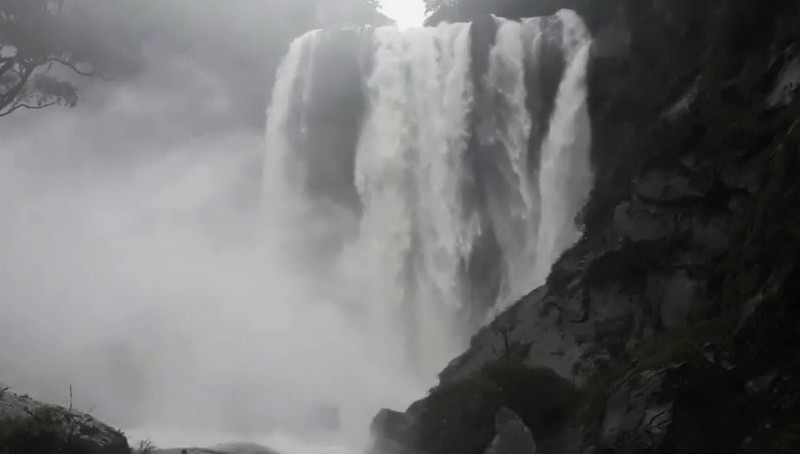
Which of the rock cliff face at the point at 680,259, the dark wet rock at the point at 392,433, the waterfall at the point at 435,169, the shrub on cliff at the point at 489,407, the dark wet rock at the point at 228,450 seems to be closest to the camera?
the rock cliff face at the point at 680,259

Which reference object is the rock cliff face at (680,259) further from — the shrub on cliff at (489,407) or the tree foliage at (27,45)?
the tree foliage at (27,45)

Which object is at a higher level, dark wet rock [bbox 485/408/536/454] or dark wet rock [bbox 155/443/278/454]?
dark wet rock [bbox 155/443/278/454]

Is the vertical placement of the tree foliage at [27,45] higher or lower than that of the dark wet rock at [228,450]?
higher

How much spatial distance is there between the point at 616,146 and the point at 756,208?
1224 cm

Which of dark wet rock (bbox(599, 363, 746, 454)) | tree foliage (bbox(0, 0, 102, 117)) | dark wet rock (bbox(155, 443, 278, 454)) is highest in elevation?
tree foliage (bbox(0, 0, 102, 117))

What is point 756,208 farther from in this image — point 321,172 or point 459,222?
point 321,172

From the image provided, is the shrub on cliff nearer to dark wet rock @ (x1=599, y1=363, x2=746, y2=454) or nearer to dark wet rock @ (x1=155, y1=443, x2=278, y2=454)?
dark wet rock @ (x1=599, y1=363, x2=746, y2=454)

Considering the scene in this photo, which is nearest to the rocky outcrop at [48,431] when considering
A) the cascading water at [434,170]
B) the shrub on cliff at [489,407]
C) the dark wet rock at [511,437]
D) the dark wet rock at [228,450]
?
the dark wet rock at [228,450]

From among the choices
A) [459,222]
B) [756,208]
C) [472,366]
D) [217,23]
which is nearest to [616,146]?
[459,222]

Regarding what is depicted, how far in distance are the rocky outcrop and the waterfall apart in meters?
14.0

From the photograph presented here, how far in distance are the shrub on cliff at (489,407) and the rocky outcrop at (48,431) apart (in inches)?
215

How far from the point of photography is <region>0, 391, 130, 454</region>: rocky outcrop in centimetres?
1191

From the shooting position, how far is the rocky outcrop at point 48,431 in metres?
11.9

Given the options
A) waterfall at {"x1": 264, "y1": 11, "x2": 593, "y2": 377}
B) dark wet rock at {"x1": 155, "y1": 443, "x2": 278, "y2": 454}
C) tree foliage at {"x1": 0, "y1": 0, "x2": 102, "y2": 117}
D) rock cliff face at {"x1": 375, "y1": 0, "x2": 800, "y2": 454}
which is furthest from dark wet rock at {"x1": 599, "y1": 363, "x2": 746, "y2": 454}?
tree foliage at {"x1": 0, "y1": 0, "x2": 102, "y2": 117}
